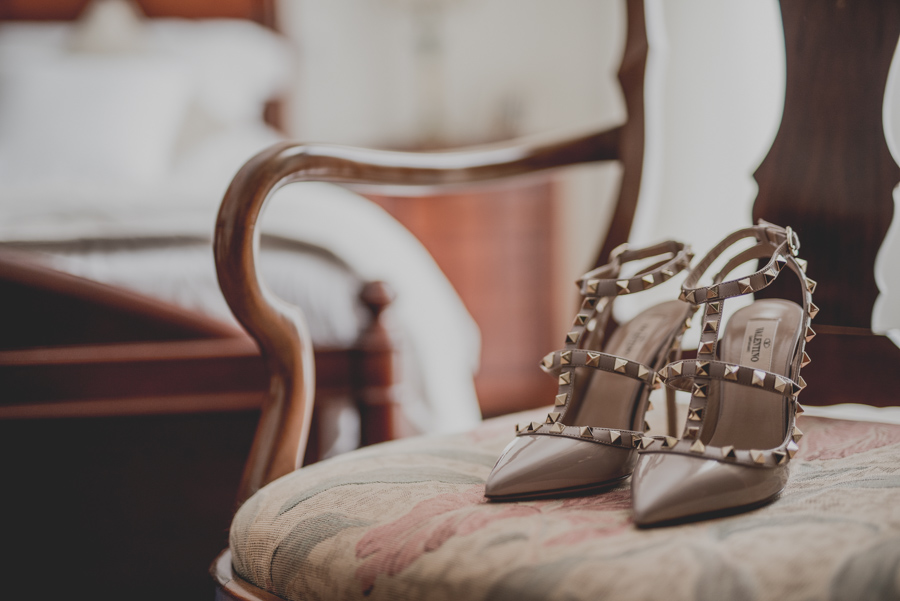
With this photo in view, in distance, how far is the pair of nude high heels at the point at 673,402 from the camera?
0.38m

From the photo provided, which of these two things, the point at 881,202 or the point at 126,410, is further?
the point at 126,410

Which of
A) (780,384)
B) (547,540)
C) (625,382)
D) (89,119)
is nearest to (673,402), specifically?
(625,382)

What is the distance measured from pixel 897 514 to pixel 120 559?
102 cm

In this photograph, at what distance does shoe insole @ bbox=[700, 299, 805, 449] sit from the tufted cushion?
37 millimetres

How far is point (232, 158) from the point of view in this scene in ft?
5.41

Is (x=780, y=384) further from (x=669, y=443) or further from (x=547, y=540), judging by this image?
(x=547, y=540)

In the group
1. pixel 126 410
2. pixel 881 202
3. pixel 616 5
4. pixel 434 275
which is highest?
pixel 616 5

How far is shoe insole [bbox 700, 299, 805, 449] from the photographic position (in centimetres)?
49

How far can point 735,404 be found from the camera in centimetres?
51

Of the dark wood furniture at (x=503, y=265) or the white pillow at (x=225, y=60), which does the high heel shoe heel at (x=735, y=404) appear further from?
the dark wood furniture at (x=503, y=265)

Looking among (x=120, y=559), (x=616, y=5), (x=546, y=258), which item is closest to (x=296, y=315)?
(x=120, y=559)

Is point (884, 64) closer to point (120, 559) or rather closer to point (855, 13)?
point (855, 13)

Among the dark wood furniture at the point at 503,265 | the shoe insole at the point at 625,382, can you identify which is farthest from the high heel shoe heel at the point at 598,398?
the dark wood furniture at the point at 503,265

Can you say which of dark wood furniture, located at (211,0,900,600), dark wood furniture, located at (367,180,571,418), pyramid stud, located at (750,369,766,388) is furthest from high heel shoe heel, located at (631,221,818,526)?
dark wood furniture, located at (367,180,571,418)
